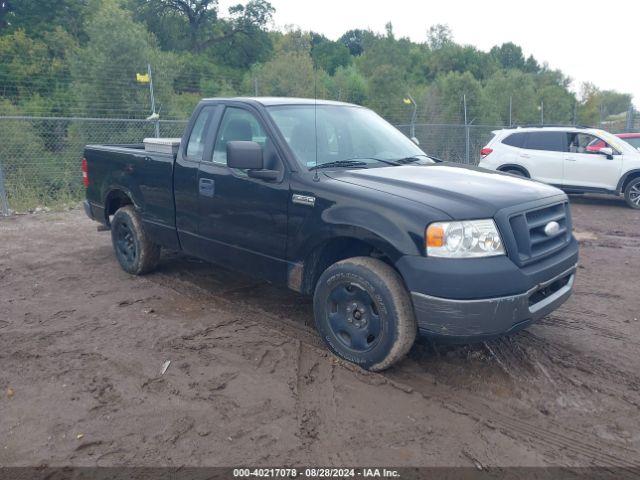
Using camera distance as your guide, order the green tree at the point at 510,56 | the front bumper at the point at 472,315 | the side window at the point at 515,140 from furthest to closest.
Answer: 1. the green tree at the point at 510,56
2. the side window at the point at 515,140
3. the front bumper at the point at 472,315

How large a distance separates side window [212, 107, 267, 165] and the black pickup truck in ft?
0.04

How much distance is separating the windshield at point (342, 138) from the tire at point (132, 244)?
89.4 inches

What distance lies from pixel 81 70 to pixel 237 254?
1769 cm

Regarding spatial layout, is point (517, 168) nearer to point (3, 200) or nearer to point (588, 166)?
point (588, 166)

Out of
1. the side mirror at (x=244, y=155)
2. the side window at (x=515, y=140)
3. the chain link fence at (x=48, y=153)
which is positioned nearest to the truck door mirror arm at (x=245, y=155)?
the side mirror at (x=244, y=155)

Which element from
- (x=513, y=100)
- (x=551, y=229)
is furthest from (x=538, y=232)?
(x=513, y=100)

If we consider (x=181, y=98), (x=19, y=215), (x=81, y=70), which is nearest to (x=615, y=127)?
(x=181, y=98)

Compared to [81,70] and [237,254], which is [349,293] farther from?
[81,70]

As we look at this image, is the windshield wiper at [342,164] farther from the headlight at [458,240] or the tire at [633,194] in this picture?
the tire at [633,194]

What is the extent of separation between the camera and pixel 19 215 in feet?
34.1

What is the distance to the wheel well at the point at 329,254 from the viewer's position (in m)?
3.97

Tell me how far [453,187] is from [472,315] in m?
0.94

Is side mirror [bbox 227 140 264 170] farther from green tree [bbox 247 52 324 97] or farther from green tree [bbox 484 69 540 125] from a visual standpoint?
green tree [bbox 484 69 540 125]

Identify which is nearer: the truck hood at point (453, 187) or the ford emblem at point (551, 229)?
the truck hood at point (453, 187)
